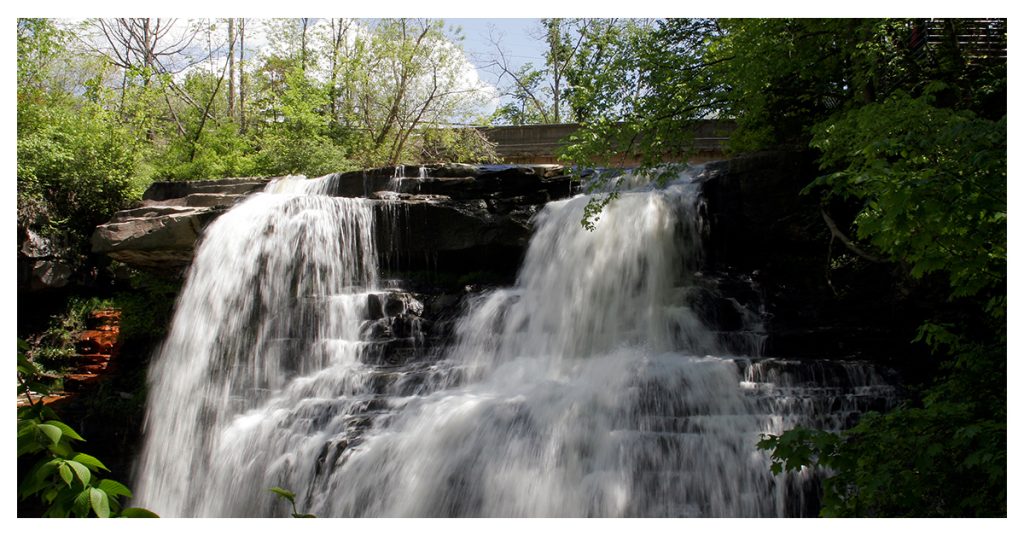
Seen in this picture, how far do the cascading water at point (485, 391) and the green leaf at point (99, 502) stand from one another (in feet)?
11.6

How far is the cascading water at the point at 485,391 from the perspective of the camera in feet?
16.2

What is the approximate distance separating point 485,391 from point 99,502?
480 cm

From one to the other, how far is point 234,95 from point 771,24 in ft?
45.5

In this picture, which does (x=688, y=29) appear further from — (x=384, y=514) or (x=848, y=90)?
(x=384, y=514)

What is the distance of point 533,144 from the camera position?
13.6m

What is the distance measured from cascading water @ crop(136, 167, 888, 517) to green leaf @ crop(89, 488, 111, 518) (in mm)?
3551

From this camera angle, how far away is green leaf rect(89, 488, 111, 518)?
5.21 ft

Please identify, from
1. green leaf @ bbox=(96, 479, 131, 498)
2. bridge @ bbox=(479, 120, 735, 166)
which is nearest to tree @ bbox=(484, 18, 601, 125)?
bridge @ bbox=(479, 120, 735, 166)

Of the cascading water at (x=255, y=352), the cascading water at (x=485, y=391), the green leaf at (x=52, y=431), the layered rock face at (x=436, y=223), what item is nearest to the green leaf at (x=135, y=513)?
the green leaf at (x=52, y=431)

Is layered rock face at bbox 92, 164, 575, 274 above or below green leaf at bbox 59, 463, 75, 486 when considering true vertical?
above

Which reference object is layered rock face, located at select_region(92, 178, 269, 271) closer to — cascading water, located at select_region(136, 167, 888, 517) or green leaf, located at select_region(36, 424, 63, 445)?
cascading water, located at select_region(136, 167, 888, 517)

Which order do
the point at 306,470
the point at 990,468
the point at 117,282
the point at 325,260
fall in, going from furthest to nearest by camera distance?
the point at 117,282 → the point at 325,260 → the point at 306,470 → the point at 990,468

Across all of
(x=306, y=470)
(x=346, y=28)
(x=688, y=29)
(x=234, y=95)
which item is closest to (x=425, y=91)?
(x=346, y=28)

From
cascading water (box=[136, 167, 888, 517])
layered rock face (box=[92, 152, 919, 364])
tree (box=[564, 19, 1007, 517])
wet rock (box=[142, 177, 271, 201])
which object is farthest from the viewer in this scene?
wet rock (box=[142, 177, 271, 201])
